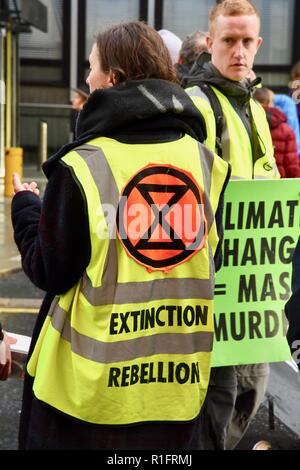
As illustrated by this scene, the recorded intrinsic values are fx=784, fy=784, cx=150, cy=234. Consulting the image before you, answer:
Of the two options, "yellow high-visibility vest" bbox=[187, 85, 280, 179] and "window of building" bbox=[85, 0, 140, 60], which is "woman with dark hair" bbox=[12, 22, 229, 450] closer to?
"yellow high-visibility vest" bbox=[187, 85, 280, 179]

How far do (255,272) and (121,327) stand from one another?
1.16 metres

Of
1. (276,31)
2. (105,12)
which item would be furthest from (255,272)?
(276,31)

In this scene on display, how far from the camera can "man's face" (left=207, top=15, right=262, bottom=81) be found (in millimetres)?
3328

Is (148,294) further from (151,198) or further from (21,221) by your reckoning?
(21,221)

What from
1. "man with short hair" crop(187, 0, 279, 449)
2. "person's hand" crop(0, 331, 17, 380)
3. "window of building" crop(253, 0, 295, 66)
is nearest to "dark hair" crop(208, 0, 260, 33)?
"man with short hair" crop(187, 0, 279, 449)

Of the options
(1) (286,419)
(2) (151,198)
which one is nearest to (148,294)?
(2) (151,198)

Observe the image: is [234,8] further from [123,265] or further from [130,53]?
[123,265]

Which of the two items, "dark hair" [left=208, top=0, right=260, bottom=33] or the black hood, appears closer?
the black hood

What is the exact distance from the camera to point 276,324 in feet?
11.1

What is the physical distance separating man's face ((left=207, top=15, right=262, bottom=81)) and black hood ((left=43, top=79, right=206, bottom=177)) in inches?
37.8

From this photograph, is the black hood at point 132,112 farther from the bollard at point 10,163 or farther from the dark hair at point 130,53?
the bollard at point 10,163

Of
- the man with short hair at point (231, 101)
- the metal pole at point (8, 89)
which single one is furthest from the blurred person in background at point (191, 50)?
the metal pole at point (8, 89)

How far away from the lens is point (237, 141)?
322 cm
